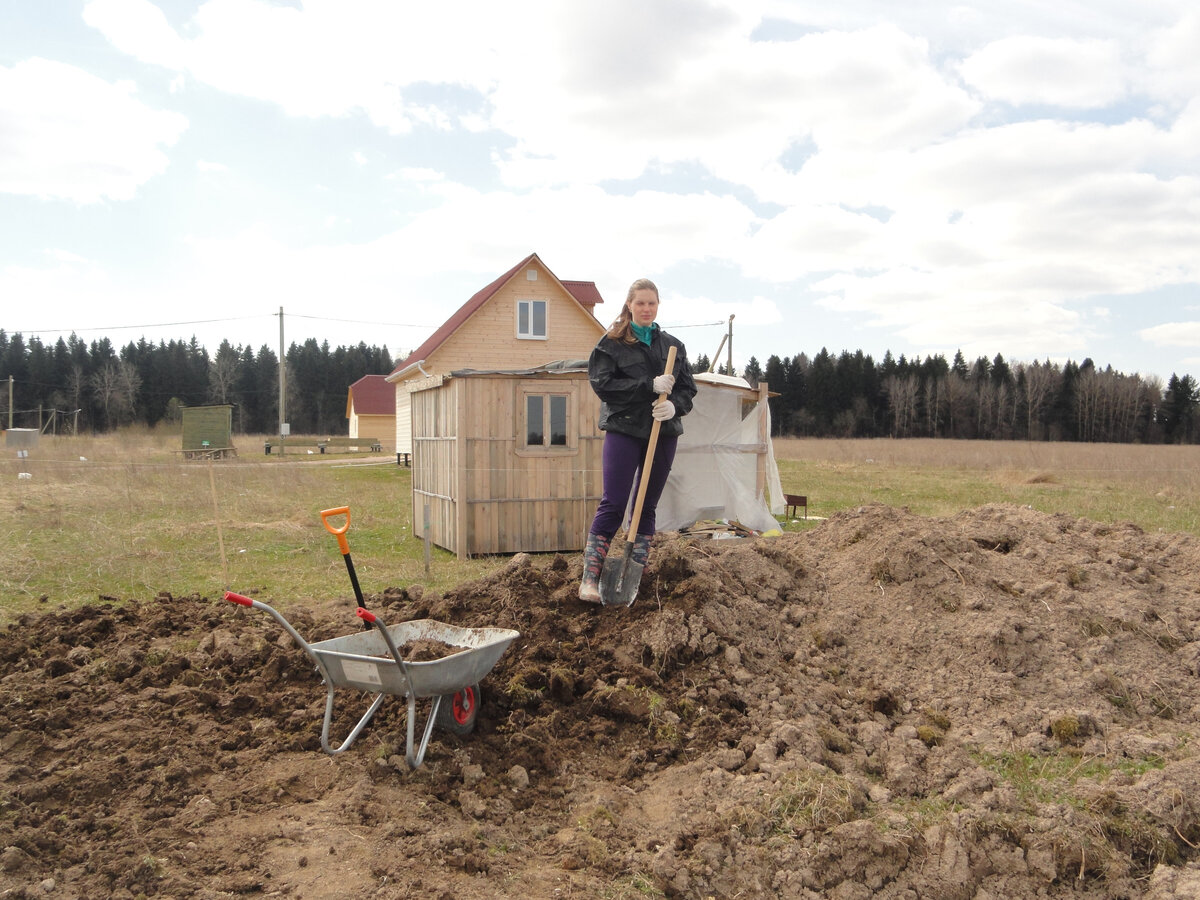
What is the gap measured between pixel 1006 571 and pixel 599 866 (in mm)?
3854

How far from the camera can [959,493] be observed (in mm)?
17609

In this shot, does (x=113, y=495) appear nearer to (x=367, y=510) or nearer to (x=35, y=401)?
(x=367, y=510)

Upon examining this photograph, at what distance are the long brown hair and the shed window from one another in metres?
4.72

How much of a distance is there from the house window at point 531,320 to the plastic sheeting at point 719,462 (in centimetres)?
1158

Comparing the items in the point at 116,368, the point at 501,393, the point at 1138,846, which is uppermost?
the point at 116,368

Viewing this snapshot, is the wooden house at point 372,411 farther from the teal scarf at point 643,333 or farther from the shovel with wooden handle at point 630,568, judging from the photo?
the shovel with wooden handle at point 630,568

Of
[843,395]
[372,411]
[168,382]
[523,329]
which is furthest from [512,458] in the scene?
[168,382]

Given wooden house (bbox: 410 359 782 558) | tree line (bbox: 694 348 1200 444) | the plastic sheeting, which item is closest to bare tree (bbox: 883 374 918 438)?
tree line (bbox: 694 348 1200 444)

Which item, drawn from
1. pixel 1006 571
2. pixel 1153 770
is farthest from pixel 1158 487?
pixel 1153 770

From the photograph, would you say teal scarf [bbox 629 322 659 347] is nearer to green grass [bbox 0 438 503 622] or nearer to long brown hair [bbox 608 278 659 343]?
long brown hair [bbox 608 278 659 343]

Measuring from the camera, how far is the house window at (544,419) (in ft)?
30.8

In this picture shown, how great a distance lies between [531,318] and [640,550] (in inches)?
710

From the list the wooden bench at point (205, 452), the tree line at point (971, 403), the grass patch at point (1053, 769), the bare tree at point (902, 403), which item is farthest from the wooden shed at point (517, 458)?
the bare tree at point (902, 403)

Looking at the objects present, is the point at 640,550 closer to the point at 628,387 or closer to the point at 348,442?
the point at 628,387
